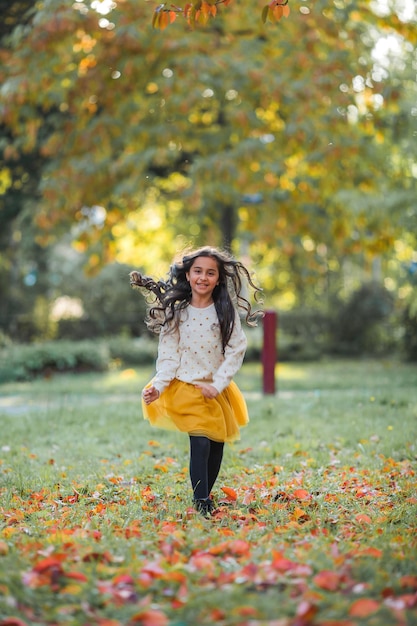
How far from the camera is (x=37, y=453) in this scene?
6.72 meters

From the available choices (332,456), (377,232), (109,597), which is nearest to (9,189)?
(377,232)

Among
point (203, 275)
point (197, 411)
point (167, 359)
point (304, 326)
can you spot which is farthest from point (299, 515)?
point (304, 326)

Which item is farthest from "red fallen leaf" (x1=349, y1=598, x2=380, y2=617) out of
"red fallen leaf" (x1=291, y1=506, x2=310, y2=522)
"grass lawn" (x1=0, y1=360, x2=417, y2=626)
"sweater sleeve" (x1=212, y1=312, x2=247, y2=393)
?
"sweater sleeve" (x1=212, y1=312, x2=247, y2=393)

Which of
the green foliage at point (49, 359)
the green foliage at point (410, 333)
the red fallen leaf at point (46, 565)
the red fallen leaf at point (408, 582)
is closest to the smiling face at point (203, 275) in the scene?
the red fallen leaf at point (46, 565)

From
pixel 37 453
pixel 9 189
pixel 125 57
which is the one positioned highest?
pixel 125 57

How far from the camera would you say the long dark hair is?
4801mm

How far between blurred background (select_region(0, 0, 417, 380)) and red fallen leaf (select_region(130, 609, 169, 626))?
24.5 feet

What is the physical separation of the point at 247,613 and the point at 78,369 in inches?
491

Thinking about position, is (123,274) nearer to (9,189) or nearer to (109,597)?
(9,189)

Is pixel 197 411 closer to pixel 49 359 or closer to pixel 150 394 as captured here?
pixel 150 394

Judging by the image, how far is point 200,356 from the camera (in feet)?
15.5

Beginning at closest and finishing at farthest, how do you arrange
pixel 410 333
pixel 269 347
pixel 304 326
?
pixel 269 347 → pixel 410 333 → pixel 304 326

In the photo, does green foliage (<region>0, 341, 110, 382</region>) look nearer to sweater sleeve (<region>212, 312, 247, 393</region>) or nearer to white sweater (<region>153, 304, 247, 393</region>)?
white sweater (<region>153, 304, 247, 393</region>)

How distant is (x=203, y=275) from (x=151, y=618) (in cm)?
237
